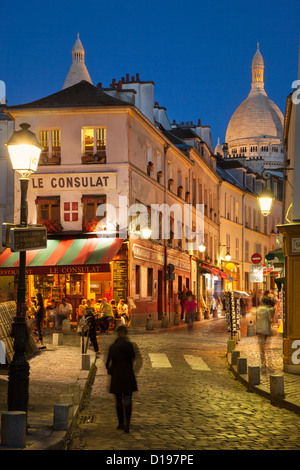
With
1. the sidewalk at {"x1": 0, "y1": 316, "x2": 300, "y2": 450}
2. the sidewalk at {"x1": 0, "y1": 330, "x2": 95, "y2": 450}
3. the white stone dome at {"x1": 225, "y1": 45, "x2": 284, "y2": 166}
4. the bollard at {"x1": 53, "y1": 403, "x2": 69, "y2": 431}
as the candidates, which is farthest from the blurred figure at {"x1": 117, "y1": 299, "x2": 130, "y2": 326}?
the white stone dome at {"x1": 225, "y1": 45, "x2": 284, "y2": 166}

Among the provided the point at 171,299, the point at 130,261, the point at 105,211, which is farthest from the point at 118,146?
the point at 171,299

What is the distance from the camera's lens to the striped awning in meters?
31.5

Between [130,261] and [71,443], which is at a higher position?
[130,261]

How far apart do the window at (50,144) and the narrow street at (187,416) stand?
18455 millimetres

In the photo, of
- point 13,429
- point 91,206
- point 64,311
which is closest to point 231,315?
point 64,311

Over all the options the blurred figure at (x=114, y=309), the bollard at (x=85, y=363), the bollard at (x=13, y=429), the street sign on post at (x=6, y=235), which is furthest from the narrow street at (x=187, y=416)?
the blurred figure at (x=114, y=309)

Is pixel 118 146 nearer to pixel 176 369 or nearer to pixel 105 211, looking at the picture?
pixel 105 211

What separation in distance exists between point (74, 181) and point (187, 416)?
2449 cm

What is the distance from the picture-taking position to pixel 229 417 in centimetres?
1086

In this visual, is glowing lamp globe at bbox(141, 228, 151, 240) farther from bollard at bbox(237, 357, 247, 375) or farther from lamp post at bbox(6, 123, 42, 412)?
lamp post at bbox(6, 123, 42, 412)

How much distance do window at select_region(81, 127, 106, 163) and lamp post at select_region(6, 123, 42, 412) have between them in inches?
942

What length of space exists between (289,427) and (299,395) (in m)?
2.54

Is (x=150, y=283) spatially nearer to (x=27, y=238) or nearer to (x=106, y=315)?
(x=106, y=315)

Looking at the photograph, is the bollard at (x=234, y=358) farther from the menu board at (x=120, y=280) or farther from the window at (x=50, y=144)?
the window at (x=50, y=144)
